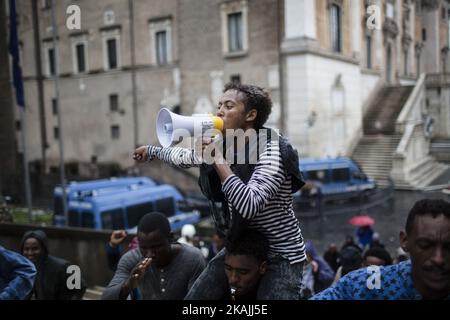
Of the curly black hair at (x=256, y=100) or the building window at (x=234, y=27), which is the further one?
the building window at (x=234, y=27)

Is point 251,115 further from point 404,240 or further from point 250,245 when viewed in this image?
point 404,240

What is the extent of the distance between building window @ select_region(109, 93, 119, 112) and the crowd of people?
2157 centimetres

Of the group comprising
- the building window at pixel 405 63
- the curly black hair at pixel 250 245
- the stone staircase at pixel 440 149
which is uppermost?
the building window at pixel 405 63

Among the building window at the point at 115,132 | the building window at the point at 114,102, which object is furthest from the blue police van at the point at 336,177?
the building window at the point at 114,102

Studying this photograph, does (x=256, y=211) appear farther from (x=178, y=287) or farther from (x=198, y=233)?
(x=198, y=233)

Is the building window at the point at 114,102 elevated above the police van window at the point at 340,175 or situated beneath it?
elevated above

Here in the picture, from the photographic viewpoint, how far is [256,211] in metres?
2.08

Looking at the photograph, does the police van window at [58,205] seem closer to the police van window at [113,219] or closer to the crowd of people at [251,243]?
the police van window at [113,219]

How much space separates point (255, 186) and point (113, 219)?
968cm

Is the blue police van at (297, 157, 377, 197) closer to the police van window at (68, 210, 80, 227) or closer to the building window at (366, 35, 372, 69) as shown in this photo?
the building window at (366, 35, 372, 69)

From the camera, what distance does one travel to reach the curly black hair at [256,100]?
7.91 ft

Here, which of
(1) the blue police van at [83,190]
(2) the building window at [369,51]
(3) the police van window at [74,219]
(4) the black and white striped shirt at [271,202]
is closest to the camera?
(4) the black and white striped shirt at [271,202]

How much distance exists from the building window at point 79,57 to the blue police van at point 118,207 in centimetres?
1326

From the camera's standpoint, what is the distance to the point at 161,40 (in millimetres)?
22297
